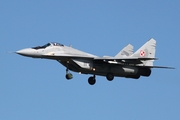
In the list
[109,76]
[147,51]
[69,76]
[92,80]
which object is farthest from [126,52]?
[69,76]

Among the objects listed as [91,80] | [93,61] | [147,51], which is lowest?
[91,80]

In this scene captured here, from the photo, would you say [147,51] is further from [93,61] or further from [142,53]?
[93,61]

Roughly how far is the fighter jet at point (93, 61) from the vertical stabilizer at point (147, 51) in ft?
0.37

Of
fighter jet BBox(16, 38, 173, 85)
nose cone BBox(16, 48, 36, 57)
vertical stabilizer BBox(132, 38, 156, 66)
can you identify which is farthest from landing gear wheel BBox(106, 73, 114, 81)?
nose cone BBox(16, 48, 36, 57)

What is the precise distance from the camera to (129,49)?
51.3 metres

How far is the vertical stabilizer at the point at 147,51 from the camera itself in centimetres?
5112

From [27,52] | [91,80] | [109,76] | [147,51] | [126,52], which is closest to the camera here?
[27,52]

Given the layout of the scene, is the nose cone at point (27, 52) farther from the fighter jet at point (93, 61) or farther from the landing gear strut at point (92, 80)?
the landing gear strut at point (92, 80)

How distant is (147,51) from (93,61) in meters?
6.37

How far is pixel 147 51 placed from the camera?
51844 millimetres

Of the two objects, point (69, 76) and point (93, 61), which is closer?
point (69, 76)

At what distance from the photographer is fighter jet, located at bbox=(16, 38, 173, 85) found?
4638cm

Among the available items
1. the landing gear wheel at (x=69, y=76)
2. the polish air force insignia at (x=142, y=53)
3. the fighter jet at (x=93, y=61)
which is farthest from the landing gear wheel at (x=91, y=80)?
the polish air force insignia at (x=142, y=53)

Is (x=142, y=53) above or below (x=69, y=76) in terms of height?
above
